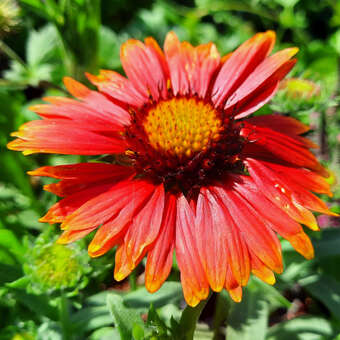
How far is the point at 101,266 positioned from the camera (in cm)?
89

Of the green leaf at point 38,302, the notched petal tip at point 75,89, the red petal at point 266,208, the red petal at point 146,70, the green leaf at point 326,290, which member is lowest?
the green leaf at point 38,302

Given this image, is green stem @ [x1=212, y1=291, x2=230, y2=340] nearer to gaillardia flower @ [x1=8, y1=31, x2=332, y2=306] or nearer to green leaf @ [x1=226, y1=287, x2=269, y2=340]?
green leaf @ [x1=226, y1=287, x2=269, y2=340]

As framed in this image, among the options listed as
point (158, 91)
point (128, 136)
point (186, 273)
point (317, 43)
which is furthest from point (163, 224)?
point (317, 43)

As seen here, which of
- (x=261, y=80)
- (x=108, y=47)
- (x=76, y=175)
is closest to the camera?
(x=76, y=175)

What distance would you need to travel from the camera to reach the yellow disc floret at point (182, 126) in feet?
2.63

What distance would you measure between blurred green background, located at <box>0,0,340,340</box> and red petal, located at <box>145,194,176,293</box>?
4 cm

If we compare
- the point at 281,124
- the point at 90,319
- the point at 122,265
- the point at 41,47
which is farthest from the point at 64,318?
the point at 41,47

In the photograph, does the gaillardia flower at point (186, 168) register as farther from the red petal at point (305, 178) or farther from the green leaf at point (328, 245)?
the green leaf at point (328, 245)

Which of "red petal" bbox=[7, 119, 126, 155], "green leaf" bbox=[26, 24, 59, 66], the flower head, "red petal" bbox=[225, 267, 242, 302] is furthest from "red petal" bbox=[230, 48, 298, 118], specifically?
"green leaf" bbox=[26, 24, 59, 66]

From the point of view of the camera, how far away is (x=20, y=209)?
1291mm

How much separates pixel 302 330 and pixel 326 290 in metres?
0.12

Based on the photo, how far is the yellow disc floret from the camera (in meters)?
0.80

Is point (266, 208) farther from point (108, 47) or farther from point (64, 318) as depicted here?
point (108, 47)

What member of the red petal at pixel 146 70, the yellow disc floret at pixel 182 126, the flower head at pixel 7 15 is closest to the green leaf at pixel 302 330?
the yellow disc floret at pixel 182 126
